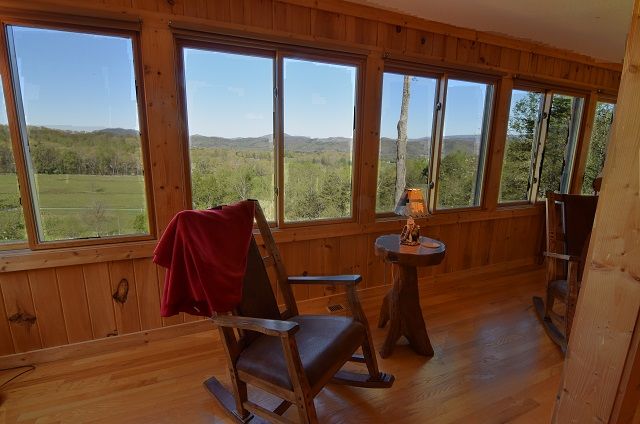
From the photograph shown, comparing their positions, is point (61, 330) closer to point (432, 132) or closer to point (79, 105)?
point (79, 105)

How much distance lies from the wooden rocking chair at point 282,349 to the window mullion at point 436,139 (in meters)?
1.65

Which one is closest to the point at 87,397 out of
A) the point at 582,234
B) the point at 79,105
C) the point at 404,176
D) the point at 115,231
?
the point at 115,231

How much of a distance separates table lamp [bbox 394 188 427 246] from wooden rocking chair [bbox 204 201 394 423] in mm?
571

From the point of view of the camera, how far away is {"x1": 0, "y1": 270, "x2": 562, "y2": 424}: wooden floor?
5.23ft

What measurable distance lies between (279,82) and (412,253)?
1.49 meters

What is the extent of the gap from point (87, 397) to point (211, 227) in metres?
1.19

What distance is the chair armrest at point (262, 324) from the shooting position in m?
1.24

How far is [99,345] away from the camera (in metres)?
2.07

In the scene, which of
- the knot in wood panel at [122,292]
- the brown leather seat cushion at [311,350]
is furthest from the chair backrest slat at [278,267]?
the knot in wood panel at [122,292]

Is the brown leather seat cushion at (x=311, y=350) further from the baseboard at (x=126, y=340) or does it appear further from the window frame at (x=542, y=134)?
the window frame at (x=542, y=134)

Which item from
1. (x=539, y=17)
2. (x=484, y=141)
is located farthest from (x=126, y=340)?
(x=539, y=17)

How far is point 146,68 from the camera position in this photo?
190cm

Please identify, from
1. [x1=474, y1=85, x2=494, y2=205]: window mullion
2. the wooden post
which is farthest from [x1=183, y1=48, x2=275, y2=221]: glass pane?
[x1=474, y1=85, x2=494, y2=205]: window mullion

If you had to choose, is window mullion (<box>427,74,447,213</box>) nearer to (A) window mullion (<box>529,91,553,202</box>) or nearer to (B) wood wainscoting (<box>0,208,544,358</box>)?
(B) wood wainscoting (<box>0,208,544,358</box>)
